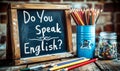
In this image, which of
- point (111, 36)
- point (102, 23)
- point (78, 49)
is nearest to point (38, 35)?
point (78, 49)

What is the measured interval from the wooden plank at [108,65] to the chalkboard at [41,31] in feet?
0.74

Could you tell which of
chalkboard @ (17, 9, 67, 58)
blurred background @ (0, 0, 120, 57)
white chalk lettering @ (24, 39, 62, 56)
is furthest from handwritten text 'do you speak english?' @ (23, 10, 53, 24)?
blurred background @ (0, 0, 120, 57)

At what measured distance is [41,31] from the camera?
1050 millimetres

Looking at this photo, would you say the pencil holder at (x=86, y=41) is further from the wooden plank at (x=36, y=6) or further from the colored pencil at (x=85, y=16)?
the wooden plank at (x=36, y=6)

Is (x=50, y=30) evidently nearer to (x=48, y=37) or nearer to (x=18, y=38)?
(x=48, y=37)

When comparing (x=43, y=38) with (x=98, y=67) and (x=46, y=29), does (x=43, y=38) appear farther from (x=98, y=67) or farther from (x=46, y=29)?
(x=98, y=67)

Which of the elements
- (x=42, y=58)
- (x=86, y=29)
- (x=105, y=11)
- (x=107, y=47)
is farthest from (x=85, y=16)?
(x=105, y=11)

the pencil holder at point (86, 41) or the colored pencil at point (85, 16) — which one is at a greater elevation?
the colored pencil at point (85, 16)

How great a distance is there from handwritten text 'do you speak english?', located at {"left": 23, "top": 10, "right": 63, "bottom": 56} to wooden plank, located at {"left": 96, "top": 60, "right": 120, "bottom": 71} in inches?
9.5

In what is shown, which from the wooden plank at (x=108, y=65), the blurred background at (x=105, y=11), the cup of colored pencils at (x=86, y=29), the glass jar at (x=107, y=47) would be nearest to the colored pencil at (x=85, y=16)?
the cup of colored pencils at (x=86, y=29)

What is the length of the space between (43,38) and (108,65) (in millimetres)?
356

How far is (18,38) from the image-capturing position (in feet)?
3.21

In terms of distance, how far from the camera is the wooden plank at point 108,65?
884 millimetres

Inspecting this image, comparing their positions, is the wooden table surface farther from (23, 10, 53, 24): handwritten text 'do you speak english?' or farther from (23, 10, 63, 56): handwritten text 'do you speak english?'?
(23, 10, 53, 24): handwritten text 'do you speak english?'
